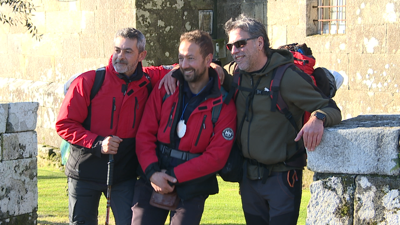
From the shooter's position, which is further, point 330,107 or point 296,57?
point 296,57

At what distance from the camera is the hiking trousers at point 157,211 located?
146 inches

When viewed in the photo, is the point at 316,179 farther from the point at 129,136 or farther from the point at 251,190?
the point at 129,136

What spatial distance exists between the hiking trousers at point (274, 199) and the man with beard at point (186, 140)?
0.27 metres

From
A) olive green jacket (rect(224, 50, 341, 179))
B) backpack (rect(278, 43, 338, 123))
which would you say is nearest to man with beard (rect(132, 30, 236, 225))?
olive green jacket (rect(224, 50, 341, 179))

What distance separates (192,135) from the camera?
3715mm

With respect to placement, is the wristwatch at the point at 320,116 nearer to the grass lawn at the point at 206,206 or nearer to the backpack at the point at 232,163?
the backpack at the point at 232,163

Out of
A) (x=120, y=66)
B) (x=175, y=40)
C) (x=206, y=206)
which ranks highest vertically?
(x=175, y=40)

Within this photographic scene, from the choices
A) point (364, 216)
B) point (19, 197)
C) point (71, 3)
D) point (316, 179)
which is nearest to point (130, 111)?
point (316, 179)

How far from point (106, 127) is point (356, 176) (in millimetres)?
1876

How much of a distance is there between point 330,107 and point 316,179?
0.53 metres

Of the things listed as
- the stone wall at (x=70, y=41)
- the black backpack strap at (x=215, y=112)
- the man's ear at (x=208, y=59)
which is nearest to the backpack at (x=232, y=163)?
the black backpack strap at (x=215, y=112)

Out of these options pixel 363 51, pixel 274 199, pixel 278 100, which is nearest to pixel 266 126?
pixel 278 100

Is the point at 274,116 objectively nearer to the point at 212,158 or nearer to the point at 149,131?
the point at 212,158

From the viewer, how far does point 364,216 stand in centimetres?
300
